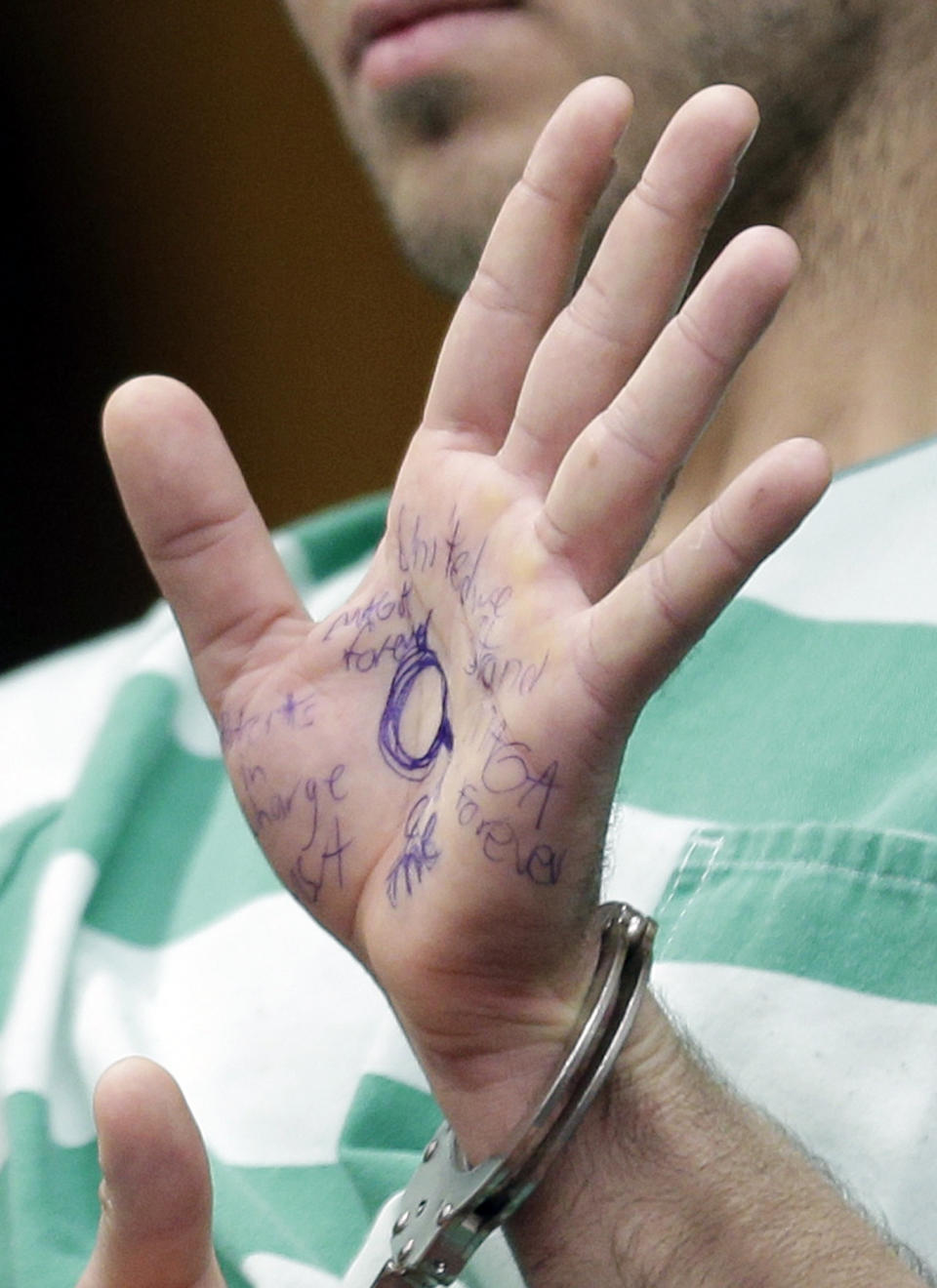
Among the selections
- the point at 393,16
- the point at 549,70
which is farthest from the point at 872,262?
the point at 393,16

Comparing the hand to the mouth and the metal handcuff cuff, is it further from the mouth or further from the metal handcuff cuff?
the mouth

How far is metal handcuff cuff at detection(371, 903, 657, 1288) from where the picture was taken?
47cm

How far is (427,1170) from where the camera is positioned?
20.6 inches

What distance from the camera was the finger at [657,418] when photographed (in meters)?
0.47

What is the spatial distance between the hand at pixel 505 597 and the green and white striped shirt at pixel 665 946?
13cm

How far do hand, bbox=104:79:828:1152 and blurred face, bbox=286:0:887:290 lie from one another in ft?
0.98

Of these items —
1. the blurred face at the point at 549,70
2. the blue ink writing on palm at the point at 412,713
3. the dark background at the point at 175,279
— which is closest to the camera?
the blue ink writing on palm at the point at 412,713

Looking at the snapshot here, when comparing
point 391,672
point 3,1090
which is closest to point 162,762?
point 3,1090

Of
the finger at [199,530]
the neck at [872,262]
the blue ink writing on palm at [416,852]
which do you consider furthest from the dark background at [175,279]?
the blue ink writing on palm at [416,852]

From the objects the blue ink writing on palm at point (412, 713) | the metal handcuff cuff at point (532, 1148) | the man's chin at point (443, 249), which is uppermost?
the man's chin at point (443, 249)

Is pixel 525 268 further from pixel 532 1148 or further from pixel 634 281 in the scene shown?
pixel 532 1148

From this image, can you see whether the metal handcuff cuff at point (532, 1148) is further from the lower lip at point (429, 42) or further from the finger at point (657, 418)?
the lower lip at point (429, 42)

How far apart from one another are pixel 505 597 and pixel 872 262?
42 cm

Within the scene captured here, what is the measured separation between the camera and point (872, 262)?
2.72 feet
